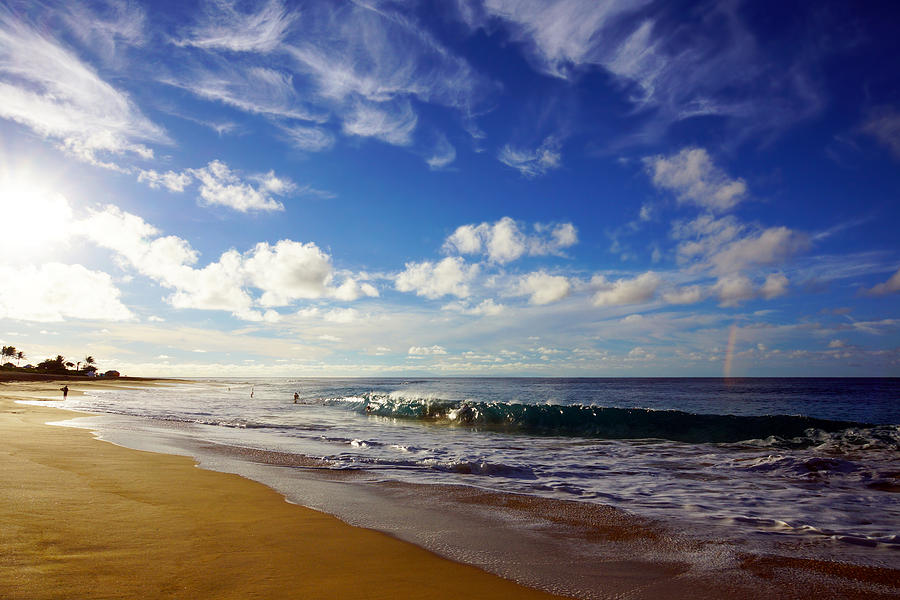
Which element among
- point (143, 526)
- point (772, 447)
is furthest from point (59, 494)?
point (772, 447)

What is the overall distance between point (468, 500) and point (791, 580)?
4341 mm

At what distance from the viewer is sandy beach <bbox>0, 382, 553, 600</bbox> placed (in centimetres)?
356

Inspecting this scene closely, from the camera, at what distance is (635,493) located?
336 inches

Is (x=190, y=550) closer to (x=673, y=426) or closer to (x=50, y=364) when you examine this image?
(x=673, y=426)

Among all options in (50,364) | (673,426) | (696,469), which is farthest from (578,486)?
(50,364)

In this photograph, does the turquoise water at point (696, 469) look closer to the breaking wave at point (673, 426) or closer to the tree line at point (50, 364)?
the breaking wave at point (673, 426)

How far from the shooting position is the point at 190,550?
174 inches

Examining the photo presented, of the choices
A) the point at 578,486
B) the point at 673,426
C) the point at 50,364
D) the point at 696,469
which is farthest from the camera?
the point at 50,364

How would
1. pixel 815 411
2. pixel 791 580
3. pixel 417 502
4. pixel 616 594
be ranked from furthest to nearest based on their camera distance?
pixel 815 411 < pixel 417 502 < pixel 791 580 < pixel 616 594

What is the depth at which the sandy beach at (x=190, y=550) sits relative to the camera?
356cm

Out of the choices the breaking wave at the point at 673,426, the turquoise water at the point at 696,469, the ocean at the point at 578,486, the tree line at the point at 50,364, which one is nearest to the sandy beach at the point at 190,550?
the ocean at the point at 578,486

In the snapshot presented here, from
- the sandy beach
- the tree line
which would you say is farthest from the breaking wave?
the tree line

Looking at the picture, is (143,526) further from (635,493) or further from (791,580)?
(635,493)

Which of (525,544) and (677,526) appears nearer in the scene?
(525,544)
